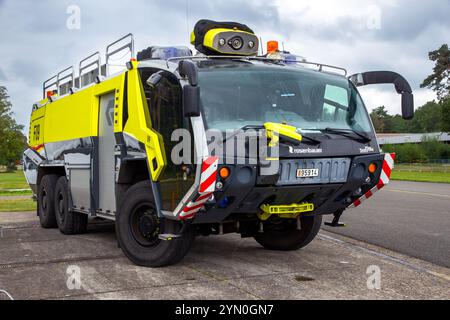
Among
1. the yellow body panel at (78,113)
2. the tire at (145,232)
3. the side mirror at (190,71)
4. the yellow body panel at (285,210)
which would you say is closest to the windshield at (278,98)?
the side mirror at (190,71)

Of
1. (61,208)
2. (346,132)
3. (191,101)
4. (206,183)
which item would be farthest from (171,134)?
(61,208)

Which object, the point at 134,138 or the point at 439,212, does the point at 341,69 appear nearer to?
the point at 134,138

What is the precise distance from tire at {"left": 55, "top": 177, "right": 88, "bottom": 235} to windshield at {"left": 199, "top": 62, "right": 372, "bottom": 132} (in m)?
4.34

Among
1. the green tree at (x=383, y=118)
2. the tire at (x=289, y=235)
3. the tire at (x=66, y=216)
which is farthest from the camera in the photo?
the green tree at (x=383, y=118)

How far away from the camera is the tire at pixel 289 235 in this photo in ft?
25.0

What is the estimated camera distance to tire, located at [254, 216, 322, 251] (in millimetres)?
7613

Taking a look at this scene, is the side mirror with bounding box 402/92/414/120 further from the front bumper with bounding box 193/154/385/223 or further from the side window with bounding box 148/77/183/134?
the side window with bounding box 148/77/183/134

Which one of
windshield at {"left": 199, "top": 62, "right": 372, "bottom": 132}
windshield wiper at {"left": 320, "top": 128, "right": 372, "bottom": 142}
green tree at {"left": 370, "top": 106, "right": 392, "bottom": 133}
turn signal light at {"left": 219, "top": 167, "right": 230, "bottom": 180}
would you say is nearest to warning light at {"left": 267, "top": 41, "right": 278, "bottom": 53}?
windshield at {"left": 199, "top": 62, "right": 372, "bottom": 132}

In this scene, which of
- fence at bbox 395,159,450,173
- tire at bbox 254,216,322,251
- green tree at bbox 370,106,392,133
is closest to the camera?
tire at bbox 254,216,322,251

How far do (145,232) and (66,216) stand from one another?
3272 mm

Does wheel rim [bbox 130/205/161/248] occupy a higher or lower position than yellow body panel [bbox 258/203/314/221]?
lower

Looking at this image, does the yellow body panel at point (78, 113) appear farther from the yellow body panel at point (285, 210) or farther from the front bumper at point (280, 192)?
the yellow body panel at point (285, 210)

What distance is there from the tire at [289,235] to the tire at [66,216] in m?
3.21
